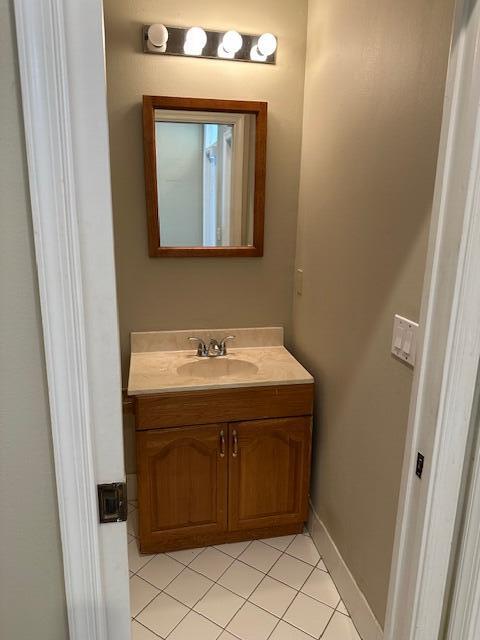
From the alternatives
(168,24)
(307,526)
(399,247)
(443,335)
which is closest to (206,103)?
(168,24)

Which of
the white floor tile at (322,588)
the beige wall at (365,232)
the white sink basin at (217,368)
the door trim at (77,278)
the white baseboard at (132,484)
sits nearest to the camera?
the door trim at (77,278)

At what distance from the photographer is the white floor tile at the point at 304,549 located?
201cm

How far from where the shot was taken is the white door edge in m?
0.84

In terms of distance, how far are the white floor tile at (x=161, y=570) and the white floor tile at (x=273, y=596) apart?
35 cm

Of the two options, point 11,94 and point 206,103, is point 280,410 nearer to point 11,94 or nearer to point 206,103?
point 206,103

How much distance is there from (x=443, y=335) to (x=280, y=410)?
43.5 inches

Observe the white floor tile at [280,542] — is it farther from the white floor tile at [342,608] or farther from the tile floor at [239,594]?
the white floor tile at [342,608]

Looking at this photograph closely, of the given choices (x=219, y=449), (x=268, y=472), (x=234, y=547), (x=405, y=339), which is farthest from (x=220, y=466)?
(x=405, y=339)

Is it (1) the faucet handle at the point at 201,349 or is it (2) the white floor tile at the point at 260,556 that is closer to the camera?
(2) the white floor tile at the point at 260,556

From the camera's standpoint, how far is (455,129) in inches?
34.0

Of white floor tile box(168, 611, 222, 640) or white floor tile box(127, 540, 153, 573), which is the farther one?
white floor tile box(127, 540, 153, 573)

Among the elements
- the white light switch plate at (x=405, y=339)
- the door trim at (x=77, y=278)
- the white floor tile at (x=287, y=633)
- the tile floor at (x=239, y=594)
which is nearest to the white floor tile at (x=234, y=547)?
the tile floor at (x=239, y=594)

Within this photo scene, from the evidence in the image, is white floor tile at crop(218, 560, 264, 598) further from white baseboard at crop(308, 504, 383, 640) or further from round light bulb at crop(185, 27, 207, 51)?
round light bulb at crop(185, 27, 207, 51)

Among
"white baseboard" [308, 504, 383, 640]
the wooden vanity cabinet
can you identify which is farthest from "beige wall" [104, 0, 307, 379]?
"white baseboard" [308, 504, 383, 640]
